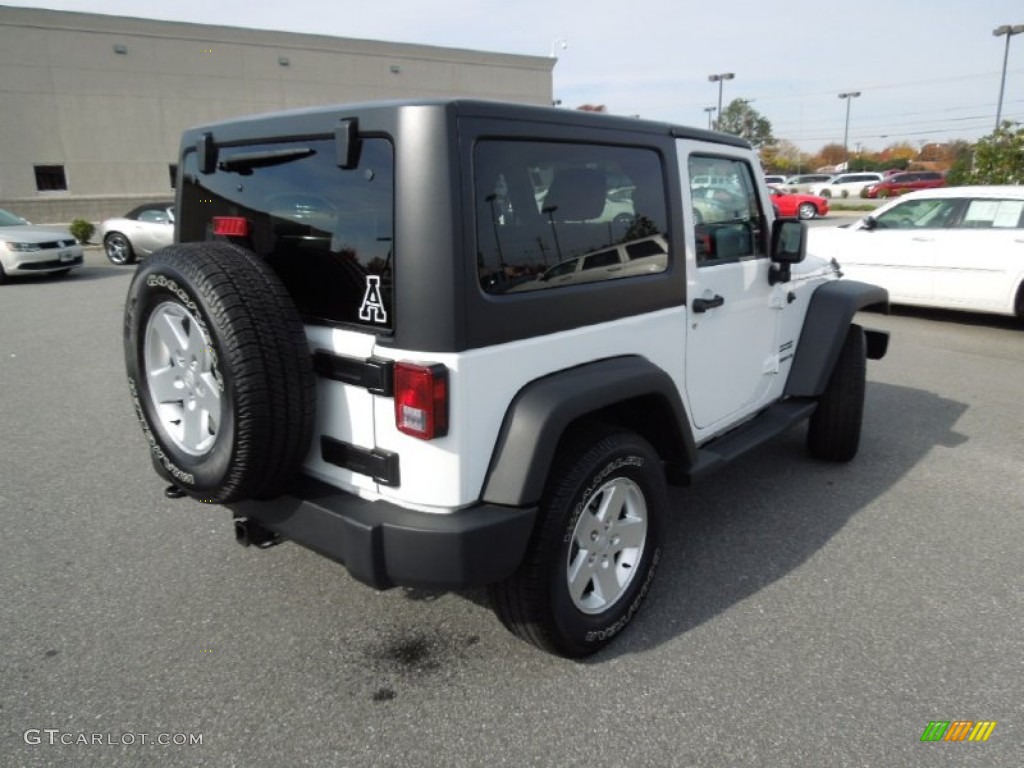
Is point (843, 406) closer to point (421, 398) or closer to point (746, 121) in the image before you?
point (421, 398)

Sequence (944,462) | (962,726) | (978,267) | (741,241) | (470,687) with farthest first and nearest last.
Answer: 1. (978,267)
2. (944,462)
3. (741,241)
4. (470,687)
5. (962,726)

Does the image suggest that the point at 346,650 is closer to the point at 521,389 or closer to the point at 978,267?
the point at 521,389

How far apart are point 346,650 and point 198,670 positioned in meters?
0.52

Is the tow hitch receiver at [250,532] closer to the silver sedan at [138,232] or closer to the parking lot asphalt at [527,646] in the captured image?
the parking lot asphalt at [527,646]

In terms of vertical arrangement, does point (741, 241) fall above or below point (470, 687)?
above

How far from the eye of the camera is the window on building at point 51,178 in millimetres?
27438

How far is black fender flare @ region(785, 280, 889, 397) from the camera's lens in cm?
411

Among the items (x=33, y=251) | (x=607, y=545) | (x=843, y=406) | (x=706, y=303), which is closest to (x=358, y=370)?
(x=607, y=545)

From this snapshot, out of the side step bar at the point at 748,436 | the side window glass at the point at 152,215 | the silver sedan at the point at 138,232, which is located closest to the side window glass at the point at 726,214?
the side step bar at the point at 748,436

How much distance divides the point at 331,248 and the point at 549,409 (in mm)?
906

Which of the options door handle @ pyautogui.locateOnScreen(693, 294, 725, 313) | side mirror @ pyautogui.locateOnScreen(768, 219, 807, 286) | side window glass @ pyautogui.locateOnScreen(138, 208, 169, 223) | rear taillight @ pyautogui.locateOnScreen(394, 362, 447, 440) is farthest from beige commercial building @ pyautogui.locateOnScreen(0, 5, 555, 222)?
rear taillight @ pyautogui.locateOnScreen(394, 362, 447, 440)

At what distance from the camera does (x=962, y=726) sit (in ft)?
7.75

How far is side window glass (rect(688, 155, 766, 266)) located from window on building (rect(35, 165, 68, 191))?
31124 millimetres

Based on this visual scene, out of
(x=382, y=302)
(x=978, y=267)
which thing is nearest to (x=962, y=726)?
(x=382, y=302)
